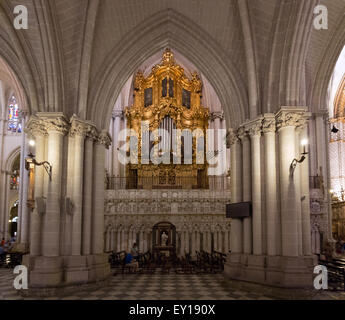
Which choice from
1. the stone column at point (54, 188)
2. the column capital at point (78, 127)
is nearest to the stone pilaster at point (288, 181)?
the column capital at point (78, 127)

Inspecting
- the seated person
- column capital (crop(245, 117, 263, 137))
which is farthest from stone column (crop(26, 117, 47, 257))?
column capital (crop(245, 117, 263, 137))

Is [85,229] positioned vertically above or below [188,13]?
below

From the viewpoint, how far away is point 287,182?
1173 centimetres

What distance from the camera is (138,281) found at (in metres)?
13.9

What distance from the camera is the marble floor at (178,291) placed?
10.8 metres

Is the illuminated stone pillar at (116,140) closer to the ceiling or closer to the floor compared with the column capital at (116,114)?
closer to the floor

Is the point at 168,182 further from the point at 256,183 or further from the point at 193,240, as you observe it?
the point at 256,183

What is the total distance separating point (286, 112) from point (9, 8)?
29.6 ft

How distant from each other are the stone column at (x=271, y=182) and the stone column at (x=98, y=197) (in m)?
5.52
